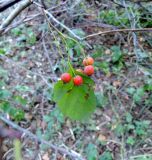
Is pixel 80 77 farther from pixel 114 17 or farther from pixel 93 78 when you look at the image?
pixel 114 17

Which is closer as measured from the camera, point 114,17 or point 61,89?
point 61,89

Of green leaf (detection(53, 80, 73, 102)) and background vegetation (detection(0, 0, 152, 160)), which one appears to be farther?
background vegetation (detection(0, 0, 152, 160))

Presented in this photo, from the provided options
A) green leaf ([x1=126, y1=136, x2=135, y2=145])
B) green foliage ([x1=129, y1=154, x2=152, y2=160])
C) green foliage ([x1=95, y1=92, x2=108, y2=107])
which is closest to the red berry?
green foliage ([x1=129, y1=154, x2=152, y2=160])

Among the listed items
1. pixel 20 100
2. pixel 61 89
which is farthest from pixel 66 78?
pixel 20 100

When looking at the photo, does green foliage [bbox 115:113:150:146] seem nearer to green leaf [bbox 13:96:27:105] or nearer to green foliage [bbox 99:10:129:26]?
green leaf [bbox 13:96:27:105]

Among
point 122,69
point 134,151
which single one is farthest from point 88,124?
point 122,69

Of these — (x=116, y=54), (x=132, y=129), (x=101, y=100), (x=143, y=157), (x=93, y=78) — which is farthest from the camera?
(x=116, y=54)

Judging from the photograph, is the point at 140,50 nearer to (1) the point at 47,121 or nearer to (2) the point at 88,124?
(2) the point at 88,124

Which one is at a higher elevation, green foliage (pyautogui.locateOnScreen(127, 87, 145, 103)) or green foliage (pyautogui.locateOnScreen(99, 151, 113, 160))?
green foliage (pyautogui.locateOnScreen(127, 87, 145, 103))
